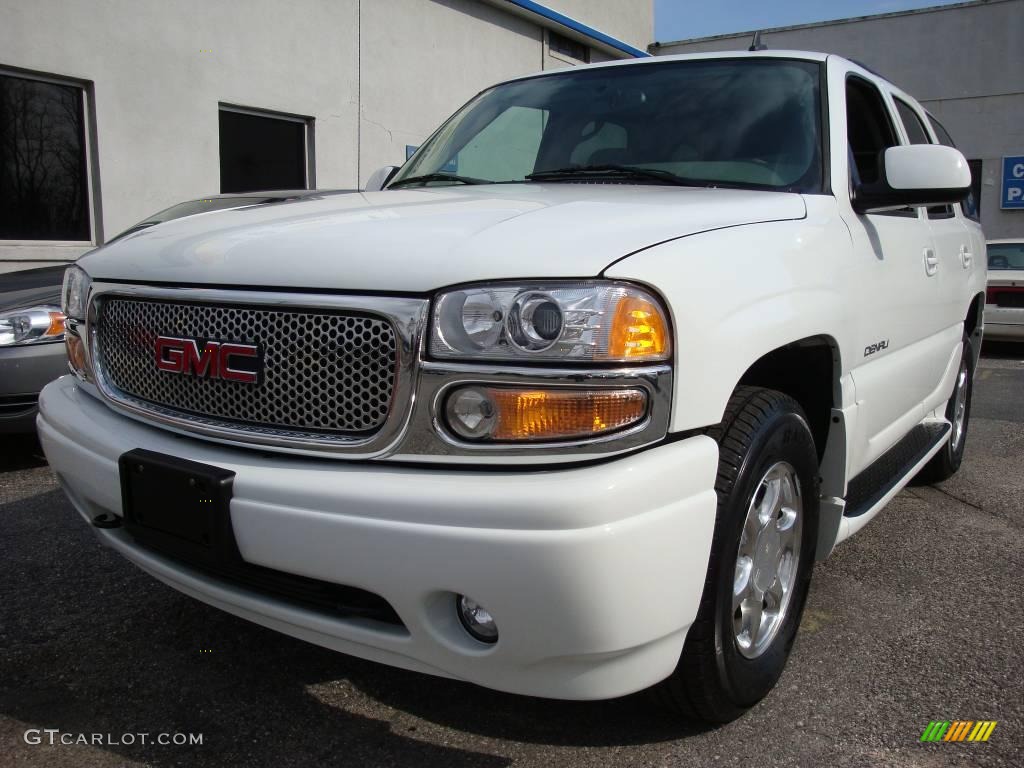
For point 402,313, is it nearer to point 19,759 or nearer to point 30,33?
point 19,759

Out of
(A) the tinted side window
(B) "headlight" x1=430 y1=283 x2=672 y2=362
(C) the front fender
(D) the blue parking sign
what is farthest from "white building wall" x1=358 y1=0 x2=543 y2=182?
Answer: (D) the blue parking sign

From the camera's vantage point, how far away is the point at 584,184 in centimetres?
275

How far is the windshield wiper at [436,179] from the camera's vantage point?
3131mm

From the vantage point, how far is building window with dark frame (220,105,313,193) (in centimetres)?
958

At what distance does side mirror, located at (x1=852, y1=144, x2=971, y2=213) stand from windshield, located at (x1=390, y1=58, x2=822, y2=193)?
0.20 meters

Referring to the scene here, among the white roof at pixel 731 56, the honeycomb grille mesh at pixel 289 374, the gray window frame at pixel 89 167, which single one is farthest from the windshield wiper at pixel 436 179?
the gray window frame at pixel 89 167

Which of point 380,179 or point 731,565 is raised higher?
point 380,179

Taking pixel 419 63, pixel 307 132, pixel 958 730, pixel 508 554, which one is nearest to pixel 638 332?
pixel 508 554

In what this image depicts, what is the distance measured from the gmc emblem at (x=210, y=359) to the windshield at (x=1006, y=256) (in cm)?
1058

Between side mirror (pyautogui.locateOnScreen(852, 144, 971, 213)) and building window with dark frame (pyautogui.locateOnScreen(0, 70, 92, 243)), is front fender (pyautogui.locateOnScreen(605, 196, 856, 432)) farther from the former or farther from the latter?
building window with dark frame (pyautogui.locateOnScreen(0, 70, 92, 243))

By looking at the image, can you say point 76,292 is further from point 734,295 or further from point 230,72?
point 230,72

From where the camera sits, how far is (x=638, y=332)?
68.3 inches

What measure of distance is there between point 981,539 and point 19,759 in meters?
3.48

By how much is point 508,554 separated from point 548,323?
441mm
